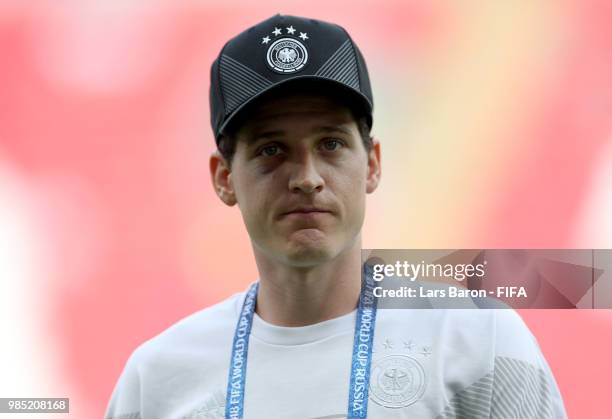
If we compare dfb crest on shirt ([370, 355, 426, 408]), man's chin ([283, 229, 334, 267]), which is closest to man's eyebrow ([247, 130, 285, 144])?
man's chin ([283, 229, 334, 267])

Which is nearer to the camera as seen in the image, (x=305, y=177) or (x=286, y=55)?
(x=305, y=177)

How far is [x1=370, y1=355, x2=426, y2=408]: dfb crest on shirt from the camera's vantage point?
2296 mm

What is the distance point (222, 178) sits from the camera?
8.37 feet

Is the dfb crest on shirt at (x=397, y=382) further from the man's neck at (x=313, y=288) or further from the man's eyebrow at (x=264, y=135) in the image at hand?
the man's eyebrow at (x=264, y=135)

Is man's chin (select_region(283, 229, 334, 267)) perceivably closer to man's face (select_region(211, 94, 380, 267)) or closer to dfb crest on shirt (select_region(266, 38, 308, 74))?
man's face (select_region(211, 94, 380, 267))

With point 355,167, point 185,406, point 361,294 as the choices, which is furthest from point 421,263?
point 185,406

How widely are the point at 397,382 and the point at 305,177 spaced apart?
20.3 inches

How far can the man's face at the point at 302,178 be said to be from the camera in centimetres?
226

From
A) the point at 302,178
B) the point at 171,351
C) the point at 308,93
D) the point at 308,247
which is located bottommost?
the point at 171,351

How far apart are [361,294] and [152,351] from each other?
0.57m

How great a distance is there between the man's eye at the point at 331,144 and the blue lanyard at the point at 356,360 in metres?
0.36

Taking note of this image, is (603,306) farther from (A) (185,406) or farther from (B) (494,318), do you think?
(A) (185,406)

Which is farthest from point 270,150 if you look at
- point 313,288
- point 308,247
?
point 313,288

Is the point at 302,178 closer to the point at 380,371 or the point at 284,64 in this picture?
the point at 284,64
